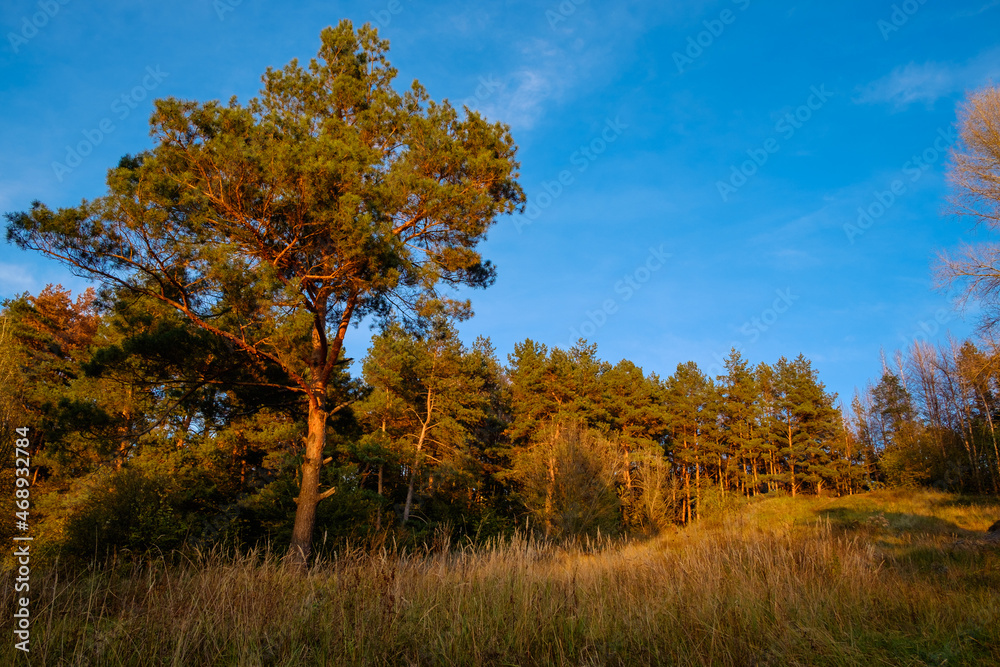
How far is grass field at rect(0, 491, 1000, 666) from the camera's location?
2955 mm

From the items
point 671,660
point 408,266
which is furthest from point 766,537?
point 408,266

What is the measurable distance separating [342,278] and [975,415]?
3920 centimetres

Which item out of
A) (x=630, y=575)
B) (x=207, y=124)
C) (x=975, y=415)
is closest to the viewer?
(x=630, y=575)

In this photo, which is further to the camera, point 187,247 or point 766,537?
point 187,247

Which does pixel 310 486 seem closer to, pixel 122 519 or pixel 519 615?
pixel 122 519

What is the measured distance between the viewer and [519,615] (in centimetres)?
351

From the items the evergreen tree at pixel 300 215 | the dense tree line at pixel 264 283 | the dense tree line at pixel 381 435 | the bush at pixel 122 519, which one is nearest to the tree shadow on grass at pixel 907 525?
the dense tree line at pixel 264 283

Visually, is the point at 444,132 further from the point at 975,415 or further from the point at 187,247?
the point at 975,415

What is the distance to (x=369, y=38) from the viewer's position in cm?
1062

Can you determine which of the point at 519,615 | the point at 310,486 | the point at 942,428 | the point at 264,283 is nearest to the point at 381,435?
the point at 310,486

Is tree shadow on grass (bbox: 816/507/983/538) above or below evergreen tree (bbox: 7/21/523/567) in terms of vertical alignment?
below

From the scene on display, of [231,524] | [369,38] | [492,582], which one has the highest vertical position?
[369,38]

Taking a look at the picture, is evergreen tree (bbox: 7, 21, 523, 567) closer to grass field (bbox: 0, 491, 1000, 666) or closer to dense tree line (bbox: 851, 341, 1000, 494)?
grass field (bbox: 0, 491, 1000, 666)

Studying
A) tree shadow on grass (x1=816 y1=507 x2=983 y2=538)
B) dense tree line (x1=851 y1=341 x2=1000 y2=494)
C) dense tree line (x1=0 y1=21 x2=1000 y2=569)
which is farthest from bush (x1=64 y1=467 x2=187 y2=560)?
dense tree line (x1=851 y1=341 x2=1000 y2=494)
